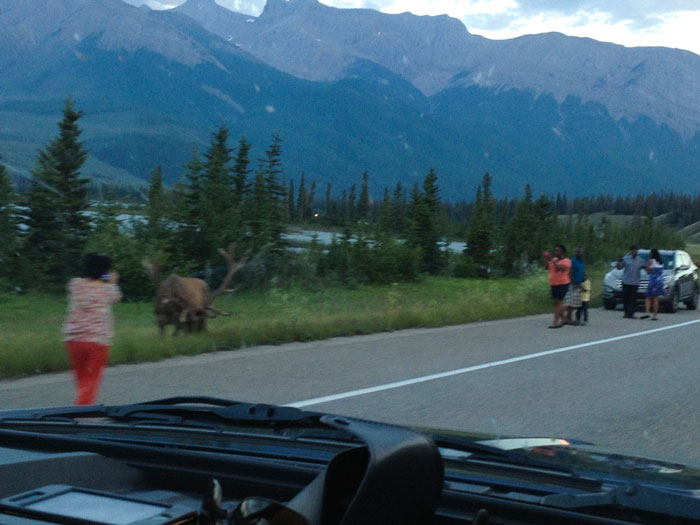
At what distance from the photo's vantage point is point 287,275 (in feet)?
143

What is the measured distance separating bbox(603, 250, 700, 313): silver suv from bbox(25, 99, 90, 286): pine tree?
26.2m

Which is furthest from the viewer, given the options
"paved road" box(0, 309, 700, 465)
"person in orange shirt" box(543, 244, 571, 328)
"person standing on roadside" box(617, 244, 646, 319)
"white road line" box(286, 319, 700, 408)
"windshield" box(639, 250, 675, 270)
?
"windshield" box(639, 250, 675, 270)

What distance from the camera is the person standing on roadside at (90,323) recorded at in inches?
324

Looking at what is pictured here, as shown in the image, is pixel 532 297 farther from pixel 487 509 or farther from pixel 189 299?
pixel 487 509

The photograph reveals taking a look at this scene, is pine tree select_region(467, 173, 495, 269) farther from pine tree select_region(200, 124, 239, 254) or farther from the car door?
the car door

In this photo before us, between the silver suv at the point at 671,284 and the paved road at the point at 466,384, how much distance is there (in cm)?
921

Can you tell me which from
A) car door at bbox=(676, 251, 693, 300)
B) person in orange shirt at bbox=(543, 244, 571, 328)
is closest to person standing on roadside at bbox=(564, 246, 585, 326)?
person in orange shirt at bbox=(543, 244, 571, 328)

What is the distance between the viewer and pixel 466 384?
35.9 feet

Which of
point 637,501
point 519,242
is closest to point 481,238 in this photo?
point 519,242

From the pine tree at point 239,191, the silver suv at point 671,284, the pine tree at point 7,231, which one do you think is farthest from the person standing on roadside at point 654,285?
the pine tree at point 7,231

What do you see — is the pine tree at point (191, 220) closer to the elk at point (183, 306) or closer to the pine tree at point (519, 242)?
the elk at point (183, 306)

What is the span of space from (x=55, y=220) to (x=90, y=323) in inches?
1442

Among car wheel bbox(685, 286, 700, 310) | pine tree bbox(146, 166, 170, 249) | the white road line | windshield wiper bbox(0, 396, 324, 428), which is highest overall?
pine tree bbox(146, 166, 170, 249)

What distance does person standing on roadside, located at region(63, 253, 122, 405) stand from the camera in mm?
8219
